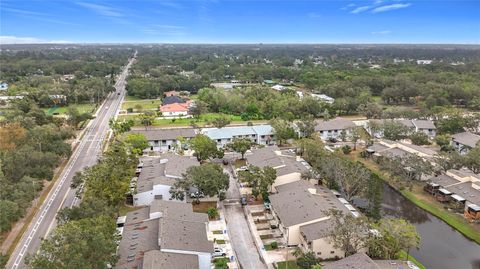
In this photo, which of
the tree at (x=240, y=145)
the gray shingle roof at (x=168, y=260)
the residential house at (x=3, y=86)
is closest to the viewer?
the gray shingle roof at (x=168, y=260)

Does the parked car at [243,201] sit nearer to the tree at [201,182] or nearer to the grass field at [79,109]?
the tree at [201,182]

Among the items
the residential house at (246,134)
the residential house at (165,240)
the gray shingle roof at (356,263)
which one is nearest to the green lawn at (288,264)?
the gray shingle roof at (356,263)

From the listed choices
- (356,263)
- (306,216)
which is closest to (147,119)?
(306,216)

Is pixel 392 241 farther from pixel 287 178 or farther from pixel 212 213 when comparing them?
pixel 212 213

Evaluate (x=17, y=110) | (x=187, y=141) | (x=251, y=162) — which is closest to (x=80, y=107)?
(x=17, y=110)

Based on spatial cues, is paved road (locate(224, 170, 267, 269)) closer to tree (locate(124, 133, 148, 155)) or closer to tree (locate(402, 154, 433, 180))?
tree (locate(124, 133, 148, 155))

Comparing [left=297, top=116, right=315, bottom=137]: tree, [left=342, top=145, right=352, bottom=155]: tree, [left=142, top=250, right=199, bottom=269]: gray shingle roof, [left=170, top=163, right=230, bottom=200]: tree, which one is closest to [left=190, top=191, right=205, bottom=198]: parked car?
[left=170, top=163, right=230, bottom=200]: tree

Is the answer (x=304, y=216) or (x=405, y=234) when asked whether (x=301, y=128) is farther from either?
(x=405, y=234)
